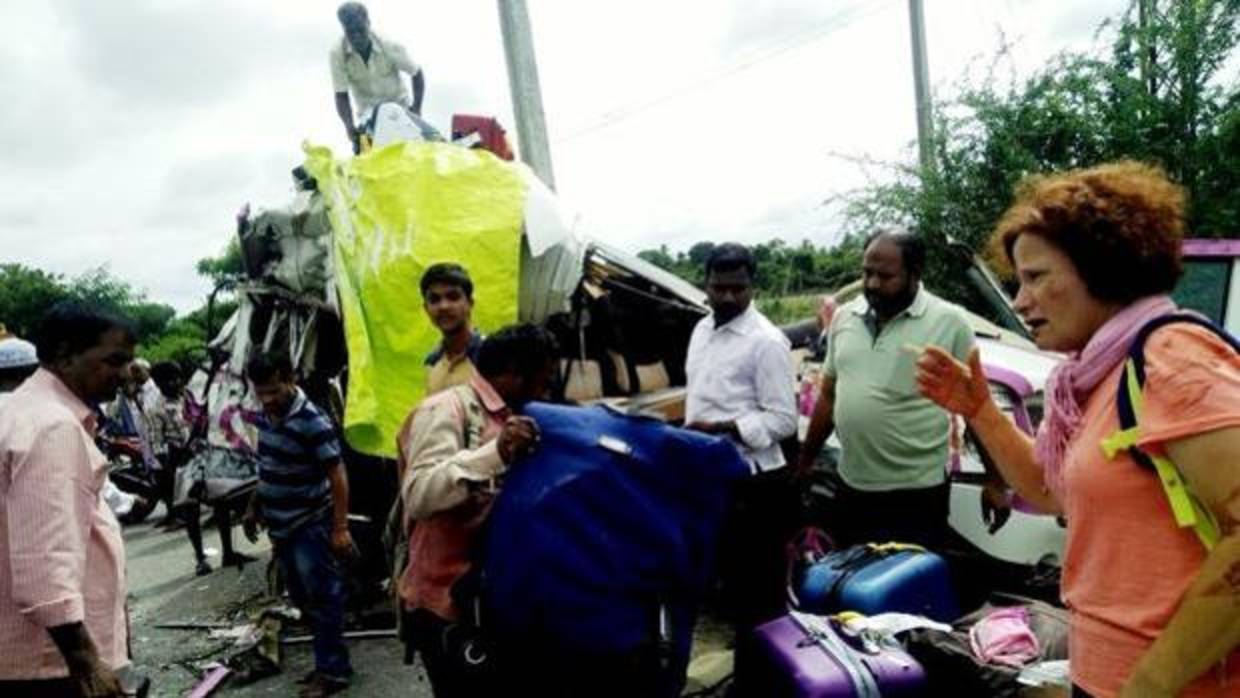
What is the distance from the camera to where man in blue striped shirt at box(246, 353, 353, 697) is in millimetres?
4086

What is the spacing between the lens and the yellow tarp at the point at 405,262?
13.7 ft

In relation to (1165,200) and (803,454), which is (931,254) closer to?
(803,454)

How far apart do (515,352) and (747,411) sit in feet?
5.53

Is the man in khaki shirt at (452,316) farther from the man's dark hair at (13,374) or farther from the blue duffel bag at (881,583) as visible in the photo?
the man's dark hair at (13,374)

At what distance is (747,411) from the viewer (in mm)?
3797

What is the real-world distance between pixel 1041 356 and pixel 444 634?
155 inches

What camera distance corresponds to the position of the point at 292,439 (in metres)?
4.11

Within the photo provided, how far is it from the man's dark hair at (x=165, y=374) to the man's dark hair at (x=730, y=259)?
7.11 m

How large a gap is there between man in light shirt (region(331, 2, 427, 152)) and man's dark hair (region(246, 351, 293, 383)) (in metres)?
3.14

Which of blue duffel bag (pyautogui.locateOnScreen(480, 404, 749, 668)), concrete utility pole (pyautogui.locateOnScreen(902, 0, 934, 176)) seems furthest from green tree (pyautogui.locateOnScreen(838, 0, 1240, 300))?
blue duffel bag (pyautogui.locateOnScreen(480, 404, 749, 668))

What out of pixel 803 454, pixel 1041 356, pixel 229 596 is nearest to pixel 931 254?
pixel 1041 356

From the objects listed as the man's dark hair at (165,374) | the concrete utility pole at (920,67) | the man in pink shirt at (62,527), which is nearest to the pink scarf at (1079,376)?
the man in pink shirt at (62,527)

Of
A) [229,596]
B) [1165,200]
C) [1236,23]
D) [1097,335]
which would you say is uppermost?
[1236,23]

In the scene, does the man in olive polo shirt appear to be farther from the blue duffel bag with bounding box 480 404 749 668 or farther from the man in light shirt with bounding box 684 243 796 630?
the blue duffel bag with bounding box 480 404 749 668
